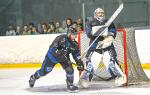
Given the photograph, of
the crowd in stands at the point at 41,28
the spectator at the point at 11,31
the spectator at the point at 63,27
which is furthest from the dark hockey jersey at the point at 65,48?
the spectator at the point at 11,31

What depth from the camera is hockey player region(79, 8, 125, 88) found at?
25.8 feet

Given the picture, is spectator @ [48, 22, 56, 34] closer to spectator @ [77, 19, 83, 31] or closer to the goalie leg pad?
spectator @ [77, 19, 83, 31]

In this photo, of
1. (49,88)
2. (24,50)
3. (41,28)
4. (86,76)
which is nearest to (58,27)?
(41,28)

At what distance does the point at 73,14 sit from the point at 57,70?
2381 millimetres

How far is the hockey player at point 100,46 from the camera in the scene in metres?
7.88

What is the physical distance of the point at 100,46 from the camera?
7941mm

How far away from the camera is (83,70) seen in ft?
25.1

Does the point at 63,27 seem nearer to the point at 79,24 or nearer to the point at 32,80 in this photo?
the point at 79,24

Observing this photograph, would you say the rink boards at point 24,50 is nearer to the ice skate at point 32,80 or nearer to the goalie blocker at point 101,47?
the ice skate at point 32,80

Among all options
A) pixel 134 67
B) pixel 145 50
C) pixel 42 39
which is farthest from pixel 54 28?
Answer: pixel 134 67

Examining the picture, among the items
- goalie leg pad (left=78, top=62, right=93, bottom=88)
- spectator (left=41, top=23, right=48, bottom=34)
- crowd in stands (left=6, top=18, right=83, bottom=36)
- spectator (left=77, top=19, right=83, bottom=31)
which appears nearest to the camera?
goalie leg pad (left=78, top=62, right=93, bottom=88)

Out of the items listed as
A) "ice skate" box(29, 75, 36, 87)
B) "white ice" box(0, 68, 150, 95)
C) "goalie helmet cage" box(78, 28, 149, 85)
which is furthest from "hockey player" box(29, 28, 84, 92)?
"goalie helmet cage" box(78, 28, 149, 85)

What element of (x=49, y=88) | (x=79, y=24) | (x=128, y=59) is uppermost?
(x=79, y=24)

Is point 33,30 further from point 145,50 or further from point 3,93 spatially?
point 3,93
